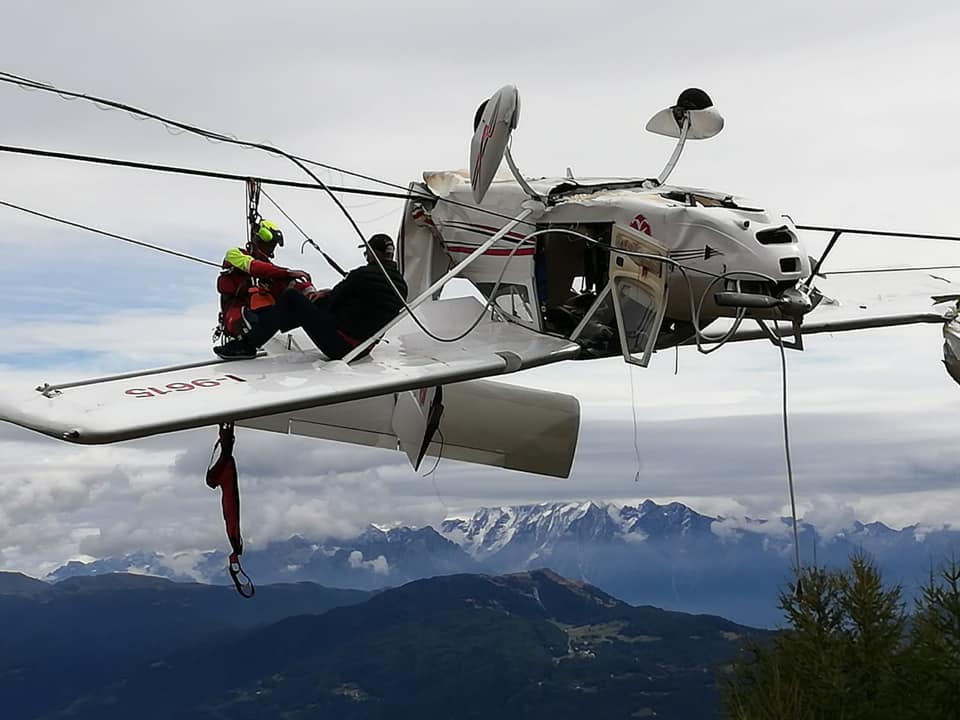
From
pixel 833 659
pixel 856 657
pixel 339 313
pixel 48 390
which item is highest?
pixel 339 313

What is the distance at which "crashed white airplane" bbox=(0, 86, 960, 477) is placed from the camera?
1146 centimetres

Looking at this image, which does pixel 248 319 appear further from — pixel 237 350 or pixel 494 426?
pixel 494 426

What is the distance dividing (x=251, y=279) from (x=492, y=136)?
305cm

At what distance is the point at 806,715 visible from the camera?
32.5 m

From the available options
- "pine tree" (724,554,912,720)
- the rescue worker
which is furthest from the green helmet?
"pine tree" (724,554,912,720)

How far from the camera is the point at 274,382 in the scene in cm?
1202

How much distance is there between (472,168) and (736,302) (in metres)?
3.37

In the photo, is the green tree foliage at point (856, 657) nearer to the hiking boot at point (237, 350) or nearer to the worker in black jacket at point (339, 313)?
the worker in black jacket at point (339, 313)

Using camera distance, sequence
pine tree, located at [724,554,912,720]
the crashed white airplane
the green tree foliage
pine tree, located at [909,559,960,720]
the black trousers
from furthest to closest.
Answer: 1. pine tree, located at [724,554,912,720]
2. the green tree foliage
3. pine tree, located at [909,559,960,720]
4. the black trousers
5. the crashed white airplane

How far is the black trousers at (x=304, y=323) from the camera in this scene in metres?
12.8

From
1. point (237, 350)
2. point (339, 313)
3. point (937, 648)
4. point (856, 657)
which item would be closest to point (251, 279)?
point (237, 350)

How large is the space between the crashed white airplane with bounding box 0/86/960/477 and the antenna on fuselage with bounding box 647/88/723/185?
0.02 meters

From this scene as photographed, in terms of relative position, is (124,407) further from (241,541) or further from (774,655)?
(774,655)

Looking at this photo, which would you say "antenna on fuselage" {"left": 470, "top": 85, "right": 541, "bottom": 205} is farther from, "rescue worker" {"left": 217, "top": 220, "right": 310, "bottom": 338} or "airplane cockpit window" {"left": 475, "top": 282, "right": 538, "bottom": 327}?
"rescue worker" {"left": 217, "top": 220, "right": 310, "bottom": 338}
